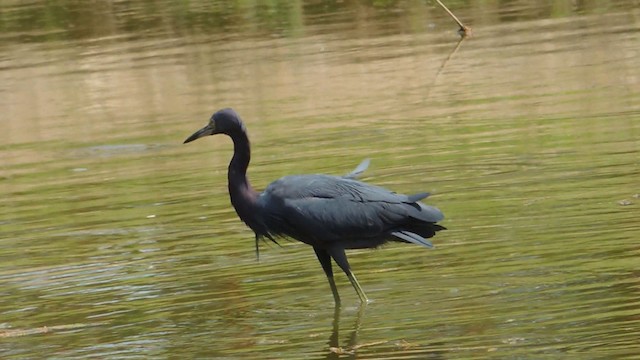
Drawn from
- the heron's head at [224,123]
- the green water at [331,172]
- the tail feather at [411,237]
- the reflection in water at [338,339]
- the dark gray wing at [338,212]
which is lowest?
the green water at [331,172]

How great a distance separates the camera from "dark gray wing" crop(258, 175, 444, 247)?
9.00 metres

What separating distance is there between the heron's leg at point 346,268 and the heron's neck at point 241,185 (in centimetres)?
59

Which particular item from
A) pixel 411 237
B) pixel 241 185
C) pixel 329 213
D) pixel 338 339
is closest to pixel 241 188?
pixel 241 185

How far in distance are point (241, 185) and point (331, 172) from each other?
4224 millimetres

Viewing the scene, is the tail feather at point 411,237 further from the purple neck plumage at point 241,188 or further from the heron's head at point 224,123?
the heron's head at point 224,123

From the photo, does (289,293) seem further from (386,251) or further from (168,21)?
(168,21)

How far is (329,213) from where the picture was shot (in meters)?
9.01

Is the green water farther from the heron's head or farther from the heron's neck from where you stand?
the heron's head

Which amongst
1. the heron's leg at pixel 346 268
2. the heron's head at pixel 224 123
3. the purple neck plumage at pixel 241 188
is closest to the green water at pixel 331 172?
the heron's leg at pixel 346 268

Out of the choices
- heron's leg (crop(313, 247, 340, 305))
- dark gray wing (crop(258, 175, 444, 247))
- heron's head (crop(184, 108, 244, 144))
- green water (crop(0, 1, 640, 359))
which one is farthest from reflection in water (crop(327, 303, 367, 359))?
heron's head (crop(184, 108, 244, 144))

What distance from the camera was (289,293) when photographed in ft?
30.3

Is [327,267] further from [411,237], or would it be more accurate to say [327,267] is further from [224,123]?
[224,123]

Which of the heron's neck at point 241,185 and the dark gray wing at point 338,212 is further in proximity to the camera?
the heron's neck at point 241,185

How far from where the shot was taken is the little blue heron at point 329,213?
9.01 meters
